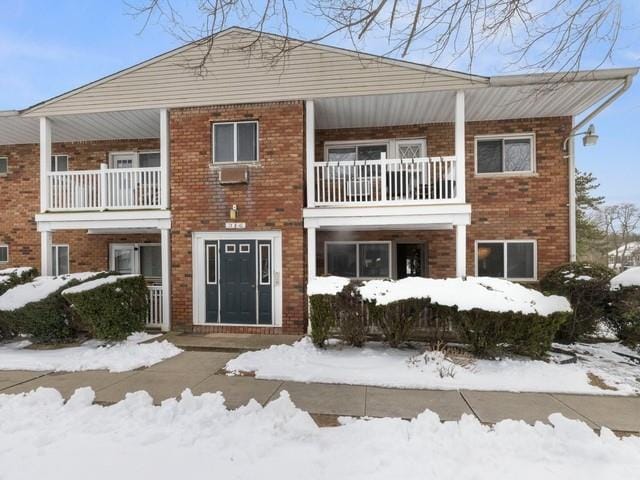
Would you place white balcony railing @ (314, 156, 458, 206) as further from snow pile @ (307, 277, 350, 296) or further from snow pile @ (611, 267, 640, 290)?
snow pile @ (611, 267, 640, 290)

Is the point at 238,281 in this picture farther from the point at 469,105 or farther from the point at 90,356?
the point at 469,105

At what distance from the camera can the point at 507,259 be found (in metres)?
9.50

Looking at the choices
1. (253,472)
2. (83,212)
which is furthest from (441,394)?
(83,212)

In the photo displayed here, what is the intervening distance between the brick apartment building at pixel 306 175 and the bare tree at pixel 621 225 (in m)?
38.1

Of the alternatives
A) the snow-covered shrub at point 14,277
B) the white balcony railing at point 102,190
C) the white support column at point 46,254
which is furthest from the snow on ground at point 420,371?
the white support column at point 46,254

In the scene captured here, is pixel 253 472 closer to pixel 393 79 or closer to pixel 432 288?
pixel 432 288

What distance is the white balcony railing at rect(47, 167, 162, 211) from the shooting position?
9.11 m

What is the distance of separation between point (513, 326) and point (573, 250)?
4.56m

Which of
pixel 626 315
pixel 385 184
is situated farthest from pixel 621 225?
pixel 385 184

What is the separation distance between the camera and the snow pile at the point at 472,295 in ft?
19.8

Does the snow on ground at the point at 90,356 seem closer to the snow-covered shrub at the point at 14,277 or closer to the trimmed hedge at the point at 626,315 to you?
the snow-covered shrub at the point at 14,277

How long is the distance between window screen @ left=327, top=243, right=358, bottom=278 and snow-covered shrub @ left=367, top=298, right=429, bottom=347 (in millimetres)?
3454

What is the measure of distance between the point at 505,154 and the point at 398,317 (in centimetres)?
573

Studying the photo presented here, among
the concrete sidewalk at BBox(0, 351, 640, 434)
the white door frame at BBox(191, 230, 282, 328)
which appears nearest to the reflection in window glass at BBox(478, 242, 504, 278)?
the concrete sidewalk at BBox(0, 351, 640, 434)
